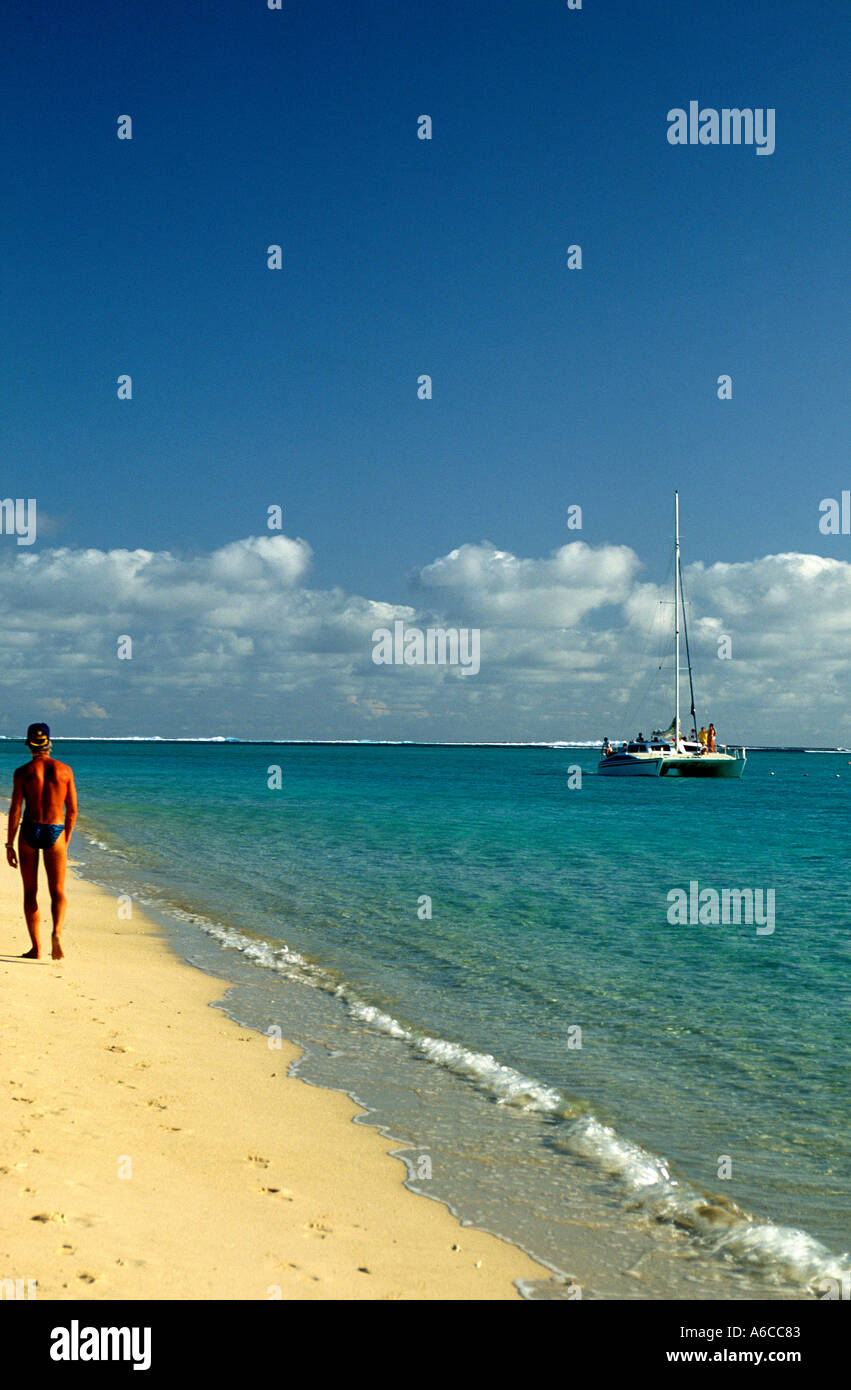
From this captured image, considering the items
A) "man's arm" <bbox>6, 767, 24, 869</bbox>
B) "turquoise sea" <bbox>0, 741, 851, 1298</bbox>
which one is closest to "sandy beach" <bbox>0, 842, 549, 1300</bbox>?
"turquoise sea" <bbox>0, 741, 851, 1298</bbox>

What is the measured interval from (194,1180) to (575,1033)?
5.45 metres

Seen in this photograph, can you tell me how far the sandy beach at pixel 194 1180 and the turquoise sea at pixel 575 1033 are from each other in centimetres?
41

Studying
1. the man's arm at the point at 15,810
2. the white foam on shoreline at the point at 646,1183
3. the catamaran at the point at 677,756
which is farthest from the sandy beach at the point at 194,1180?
the catamaran at the point at 677,756

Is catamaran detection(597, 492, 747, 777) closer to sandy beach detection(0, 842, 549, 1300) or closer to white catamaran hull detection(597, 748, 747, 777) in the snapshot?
white catamaran hull detection(597, 748, 747, 777)

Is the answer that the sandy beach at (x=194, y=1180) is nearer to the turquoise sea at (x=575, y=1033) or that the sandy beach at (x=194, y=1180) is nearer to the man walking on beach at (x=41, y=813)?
the turquoise sea at (x=575, y=1033)

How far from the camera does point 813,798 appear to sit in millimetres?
85438

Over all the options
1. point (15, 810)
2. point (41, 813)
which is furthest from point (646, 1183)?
point (15, 810)

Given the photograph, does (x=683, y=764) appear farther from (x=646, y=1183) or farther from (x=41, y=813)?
(x=646, y=1183)

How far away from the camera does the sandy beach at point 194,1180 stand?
15.7ft

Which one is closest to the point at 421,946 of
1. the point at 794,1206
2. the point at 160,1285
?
the point at 794,1206

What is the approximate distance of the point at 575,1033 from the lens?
1042 centimetres

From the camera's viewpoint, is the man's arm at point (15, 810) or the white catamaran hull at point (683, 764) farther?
the white catamaran hull at point (683, 764)

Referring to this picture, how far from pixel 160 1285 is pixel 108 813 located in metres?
43.0
